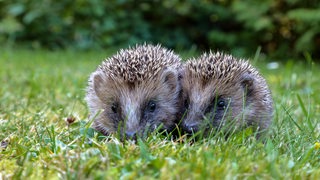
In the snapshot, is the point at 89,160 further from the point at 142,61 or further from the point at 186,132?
the point at 142,61

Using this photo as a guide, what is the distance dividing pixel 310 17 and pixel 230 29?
9.50ft

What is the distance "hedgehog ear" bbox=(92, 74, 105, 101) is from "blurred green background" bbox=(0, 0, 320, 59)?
6.99m

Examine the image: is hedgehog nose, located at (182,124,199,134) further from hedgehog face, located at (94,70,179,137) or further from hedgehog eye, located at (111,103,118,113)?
hedgehog eye, located at (111,103,118,113)

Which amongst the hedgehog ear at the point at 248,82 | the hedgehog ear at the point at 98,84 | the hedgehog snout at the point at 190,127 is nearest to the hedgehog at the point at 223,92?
the hedgehog ear at the point at 248,82

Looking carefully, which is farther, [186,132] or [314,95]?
[314,95]

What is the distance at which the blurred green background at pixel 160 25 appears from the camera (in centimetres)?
1091

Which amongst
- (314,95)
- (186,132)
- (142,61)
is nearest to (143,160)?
(186,132)

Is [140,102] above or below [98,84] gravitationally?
below

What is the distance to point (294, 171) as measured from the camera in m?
2.58

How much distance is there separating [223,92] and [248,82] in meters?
0.22

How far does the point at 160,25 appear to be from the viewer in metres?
12.3

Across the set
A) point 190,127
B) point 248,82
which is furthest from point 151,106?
point 248,82

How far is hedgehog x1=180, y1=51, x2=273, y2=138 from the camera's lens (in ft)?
12.2

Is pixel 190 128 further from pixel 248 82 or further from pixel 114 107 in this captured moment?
pixel 248 82
